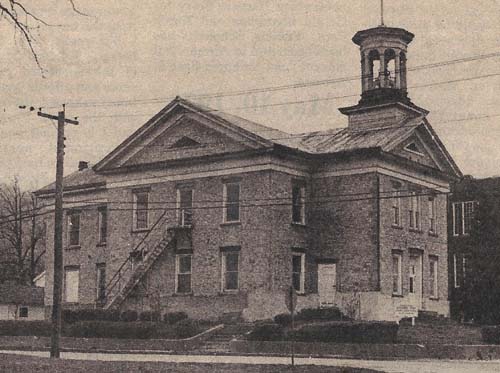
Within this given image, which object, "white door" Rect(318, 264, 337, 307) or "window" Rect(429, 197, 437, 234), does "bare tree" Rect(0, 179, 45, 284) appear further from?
"window" Rect(429, 197, 437, 234)

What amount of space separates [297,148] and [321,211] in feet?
11.8

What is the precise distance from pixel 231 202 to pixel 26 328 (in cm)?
1173

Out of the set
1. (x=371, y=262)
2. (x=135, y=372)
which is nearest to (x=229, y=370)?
(x=135, y=372)

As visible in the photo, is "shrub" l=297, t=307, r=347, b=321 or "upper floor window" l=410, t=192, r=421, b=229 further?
"upper floor window" l=410, t=192, r=421, b=229

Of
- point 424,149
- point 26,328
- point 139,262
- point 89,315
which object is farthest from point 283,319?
point 424,149

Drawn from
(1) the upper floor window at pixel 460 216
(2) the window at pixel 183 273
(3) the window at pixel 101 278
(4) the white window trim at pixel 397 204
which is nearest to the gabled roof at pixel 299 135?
(4) the white window trim at pixel 397 204

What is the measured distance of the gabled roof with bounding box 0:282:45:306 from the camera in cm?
6858

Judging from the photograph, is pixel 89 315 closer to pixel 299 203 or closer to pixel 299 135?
→ pixel 299 203

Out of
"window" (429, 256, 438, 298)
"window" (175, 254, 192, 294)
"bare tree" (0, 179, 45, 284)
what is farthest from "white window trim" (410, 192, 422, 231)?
"bare tree" (0, 179, 45, 284)

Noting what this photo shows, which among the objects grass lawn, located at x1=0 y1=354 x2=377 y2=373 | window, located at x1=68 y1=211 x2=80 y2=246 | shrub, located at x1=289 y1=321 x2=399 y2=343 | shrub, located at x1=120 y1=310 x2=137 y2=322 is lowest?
grass lawn, located at x1=0 y1=354 x2=377 y2=373

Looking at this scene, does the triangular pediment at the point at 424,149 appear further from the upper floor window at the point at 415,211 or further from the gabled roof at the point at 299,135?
the upper floor window at the point at 415,211

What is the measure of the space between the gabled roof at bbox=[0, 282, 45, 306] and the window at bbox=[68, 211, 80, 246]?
14161mm

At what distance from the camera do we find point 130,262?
49344 mm

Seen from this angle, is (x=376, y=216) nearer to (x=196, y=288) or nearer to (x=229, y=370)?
(x=196, y=288)
